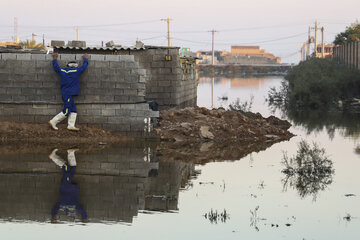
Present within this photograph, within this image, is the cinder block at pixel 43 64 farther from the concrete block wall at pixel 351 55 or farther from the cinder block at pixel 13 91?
the concrete block wall at pixel 351 55

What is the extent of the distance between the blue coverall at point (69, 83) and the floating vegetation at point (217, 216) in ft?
28.6

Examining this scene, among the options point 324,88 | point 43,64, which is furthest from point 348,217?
point 324,88

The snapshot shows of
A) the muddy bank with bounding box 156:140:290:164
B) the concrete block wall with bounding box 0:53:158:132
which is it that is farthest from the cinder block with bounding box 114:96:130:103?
the muddy bank with bounding box 156:140:290:164

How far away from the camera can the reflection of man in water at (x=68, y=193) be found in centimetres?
978

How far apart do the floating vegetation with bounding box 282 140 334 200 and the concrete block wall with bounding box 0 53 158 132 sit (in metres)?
4.71

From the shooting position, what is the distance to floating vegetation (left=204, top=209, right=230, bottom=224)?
951cm

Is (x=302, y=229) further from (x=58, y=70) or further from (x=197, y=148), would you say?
(x=58, y=70)

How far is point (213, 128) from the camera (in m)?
20.2

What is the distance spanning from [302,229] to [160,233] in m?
1.76

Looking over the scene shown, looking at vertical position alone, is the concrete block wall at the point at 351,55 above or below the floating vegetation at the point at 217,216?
above

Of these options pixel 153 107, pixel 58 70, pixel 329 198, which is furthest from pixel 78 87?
pixel 329 198

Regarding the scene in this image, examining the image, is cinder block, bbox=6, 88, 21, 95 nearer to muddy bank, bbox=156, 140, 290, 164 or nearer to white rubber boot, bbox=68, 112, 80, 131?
white rubber boot, bbox=68, 112, 80, 131

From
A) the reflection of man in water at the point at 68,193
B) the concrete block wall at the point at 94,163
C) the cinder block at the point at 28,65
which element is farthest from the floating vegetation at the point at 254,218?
the cinder block at the point at 28,65

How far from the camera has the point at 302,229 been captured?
356 inches
